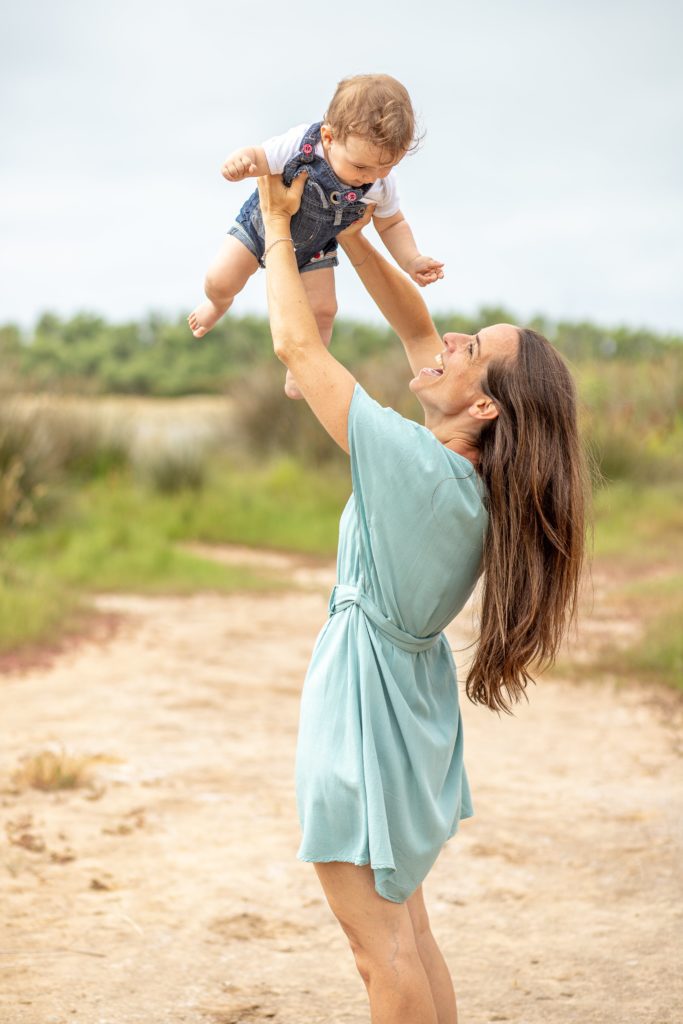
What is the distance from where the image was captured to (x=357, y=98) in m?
2.66

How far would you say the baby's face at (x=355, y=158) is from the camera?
268 centimetres

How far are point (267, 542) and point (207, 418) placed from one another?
547 centimetres

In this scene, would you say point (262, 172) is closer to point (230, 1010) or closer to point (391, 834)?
point (391, 834)

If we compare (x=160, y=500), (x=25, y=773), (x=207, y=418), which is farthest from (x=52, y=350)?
(x=25, y=773)

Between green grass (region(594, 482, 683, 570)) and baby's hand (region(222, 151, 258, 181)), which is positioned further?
green grass (region(594, 482, 683, 570))

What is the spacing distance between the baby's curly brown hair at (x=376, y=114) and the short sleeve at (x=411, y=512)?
1.97ft

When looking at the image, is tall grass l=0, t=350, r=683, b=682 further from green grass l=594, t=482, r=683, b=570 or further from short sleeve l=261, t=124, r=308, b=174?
short sleeve l=261, t=124, r=308, b=174

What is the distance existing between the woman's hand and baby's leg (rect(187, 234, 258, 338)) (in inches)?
10.7

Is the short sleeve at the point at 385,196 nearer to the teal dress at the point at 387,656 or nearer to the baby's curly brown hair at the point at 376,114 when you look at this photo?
the baby's curly brown hair at the point at 376,114

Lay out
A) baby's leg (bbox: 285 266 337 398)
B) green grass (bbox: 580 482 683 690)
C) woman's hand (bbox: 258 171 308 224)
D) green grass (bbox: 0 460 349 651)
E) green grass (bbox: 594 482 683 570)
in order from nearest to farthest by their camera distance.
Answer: woman's hand (bbox: 258 171 308 224) → baby's leg (bbox: 285 266 337 398) → green grass (bbox: 580 482 683 690) → green grass (bbox: 0 460 349 651) → green grass (bbox: 594 482 683 570)

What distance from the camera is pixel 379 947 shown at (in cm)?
244

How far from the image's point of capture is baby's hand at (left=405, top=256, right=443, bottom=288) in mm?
3078

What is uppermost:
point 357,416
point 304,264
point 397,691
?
point 304,264

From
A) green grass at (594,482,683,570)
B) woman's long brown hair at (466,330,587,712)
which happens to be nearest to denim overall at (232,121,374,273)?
woman's long brown hair at (466,330,587,712)
